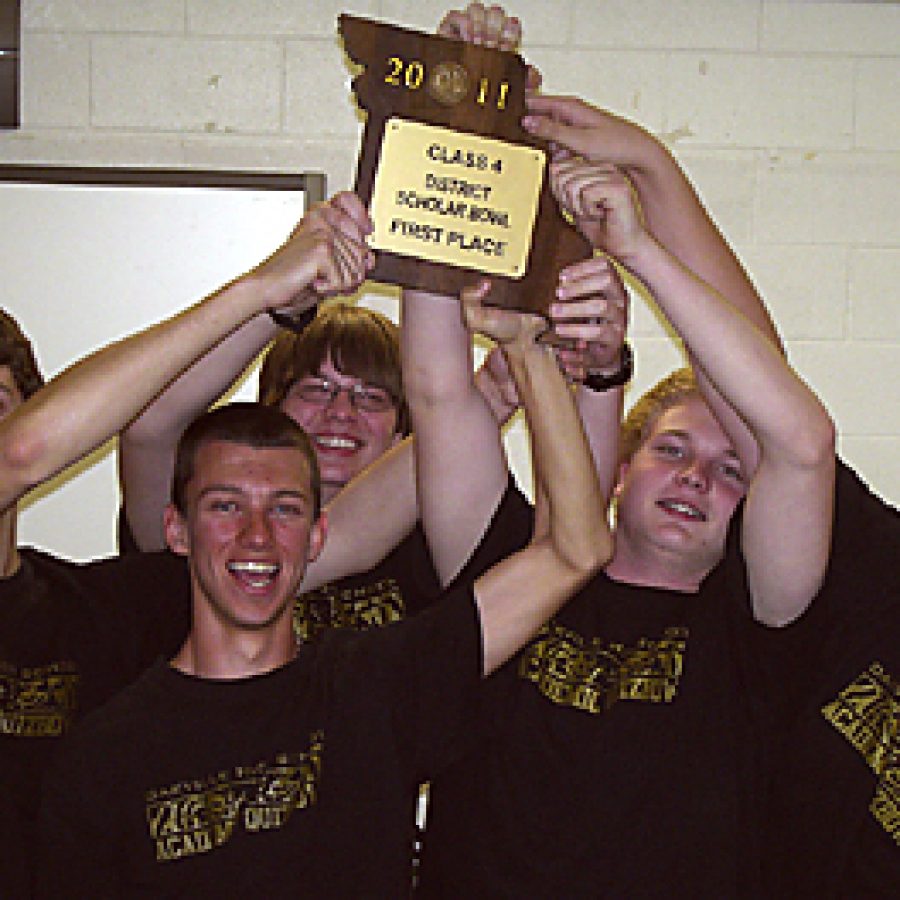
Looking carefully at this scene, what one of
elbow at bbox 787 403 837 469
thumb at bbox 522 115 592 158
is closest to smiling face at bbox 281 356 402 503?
thumb at bbox 522 115 592 158

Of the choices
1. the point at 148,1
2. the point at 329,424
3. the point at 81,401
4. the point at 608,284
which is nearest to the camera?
the point at 81,401

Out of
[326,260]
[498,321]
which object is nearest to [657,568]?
[498,321]

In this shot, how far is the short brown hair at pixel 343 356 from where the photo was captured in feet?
7.32

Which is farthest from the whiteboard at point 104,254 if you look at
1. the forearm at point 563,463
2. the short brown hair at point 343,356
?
the forearm at point 563,463

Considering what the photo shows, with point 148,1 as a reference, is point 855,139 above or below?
below

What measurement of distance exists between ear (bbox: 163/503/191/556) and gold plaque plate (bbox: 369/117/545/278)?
1.53 feet

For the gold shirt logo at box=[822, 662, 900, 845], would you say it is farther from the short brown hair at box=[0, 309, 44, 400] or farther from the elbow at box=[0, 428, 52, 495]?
the short brown hair at box=[0, 309, 44, 400]

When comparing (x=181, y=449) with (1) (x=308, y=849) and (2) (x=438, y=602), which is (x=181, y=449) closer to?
(2) (x=438, y=602)

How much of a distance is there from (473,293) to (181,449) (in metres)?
0.47

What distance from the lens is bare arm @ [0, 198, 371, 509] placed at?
158cm

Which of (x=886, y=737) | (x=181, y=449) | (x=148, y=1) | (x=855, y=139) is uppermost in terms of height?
(x=148, y=1)

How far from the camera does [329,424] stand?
2.18 m

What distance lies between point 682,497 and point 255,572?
612 millimetres

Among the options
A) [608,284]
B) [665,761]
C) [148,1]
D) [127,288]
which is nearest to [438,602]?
[665,761]
